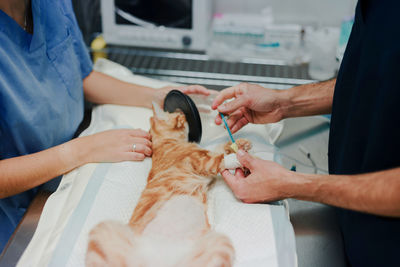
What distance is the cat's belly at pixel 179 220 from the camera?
1109 mm

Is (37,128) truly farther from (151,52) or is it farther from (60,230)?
(151,52)

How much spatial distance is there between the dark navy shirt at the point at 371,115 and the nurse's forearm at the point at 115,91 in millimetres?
823

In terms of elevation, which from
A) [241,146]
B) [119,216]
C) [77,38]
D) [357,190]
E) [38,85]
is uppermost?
[77,38]

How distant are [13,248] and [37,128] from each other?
1.32ft

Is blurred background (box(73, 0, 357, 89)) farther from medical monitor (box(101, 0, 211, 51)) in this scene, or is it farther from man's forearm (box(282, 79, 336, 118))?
man's forearm (box(282, 79, 336, 118))

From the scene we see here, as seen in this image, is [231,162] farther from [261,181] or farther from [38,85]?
[38,85]

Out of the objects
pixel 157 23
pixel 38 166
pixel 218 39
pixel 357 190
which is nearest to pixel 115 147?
pixel 38 166

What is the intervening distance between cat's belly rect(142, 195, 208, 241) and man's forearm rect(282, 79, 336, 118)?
1.80 ft

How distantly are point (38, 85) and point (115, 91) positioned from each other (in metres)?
0.42

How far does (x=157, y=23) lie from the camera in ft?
6.92

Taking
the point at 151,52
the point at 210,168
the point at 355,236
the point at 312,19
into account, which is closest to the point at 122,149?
the point at 210,168

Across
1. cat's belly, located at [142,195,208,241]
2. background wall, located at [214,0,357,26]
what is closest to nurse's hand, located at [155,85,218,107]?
cat's belly, located at [142,195,208,241]

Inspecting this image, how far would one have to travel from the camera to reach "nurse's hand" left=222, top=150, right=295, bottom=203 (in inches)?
43.4

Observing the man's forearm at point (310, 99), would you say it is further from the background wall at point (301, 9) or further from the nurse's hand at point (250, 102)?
the background wall at point (301, 9)
